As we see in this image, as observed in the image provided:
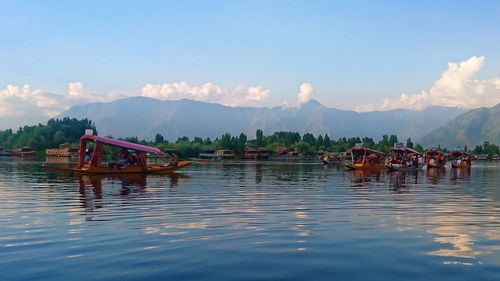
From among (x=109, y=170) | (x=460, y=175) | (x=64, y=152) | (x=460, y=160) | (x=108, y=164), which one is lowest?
(x=460, y=175)

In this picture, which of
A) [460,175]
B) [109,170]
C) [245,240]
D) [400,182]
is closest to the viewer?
[245,240]

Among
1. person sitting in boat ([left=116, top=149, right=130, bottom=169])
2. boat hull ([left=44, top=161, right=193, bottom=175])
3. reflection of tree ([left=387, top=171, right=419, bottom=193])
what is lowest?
reflection of tree ([left=387, top=171, right=419, bottom=193])

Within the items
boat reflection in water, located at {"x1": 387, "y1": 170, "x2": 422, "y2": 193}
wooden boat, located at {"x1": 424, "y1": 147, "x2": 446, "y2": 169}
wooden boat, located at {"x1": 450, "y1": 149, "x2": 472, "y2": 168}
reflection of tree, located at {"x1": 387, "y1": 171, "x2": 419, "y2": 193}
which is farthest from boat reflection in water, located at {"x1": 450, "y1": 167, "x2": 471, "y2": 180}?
wooden boat, located at {"x1": 450, "y1": 149, "x2": 472, "y2": 168}

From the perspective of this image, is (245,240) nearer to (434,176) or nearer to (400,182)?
(400,182)

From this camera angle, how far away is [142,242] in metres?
15.2

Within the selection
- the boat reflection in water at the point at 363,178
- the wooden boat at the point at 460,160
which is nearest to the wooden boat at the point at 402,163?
the boat reflection in water at the point at 363,178

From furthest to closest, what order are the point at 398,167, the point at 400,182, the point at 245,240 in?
the point at 398,167 < the point at 400,182 < the point at 245,240

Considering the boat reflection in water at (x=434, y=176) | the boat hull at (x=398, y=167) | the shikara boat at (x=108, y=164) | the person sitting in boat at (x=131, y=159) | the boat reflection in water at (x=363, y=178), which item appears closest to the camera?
the boat reflection in water at (x=363, y=178)

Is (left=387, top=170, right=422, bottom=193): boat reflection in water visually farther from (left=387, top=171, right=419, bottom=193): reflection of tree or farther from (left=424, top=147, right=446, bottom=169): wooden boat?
(left=424, top=147, right=446, bottom=169): wooden boat

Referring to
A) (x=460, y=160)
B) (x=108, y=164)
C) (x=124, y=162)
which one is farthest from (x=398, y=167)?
(x=108, y=164)

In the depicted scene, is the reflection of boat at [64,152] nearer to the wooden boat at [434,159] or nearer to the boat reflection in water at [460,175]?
the wooden boat at [434,159]

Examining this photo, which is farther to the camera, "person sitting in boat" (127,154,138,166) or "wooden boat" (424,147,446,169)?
"wooden boat" (424,147,446,169)

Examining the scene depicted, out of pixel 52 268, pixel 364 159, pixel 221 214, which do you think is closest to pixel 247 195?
pixel 221 214

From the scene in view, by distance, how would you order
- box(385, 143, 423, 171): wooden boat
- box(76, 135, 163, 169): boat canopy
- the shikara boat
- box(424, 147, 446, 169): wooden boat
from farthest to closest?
1. box(424, 147, 446, 169): wooden boat
2. box(385, 143, 423, 171): wooden boat
3. the shikara boat
4. box(76, 135, 163, 169): boat canopy
